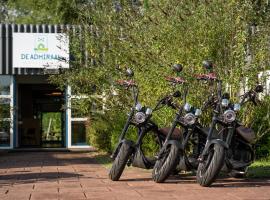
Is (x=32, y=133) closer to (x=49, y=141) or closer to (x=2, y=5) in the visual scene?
(x=49, y=141)

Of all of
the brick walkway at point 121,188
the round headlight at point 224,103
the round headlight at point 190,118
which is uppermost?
the round headlight at point 224,103

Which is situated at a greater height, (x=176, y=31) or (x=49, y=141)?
(x=176, y=31)

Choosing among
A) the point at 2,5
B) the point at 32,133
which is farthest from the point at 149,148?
the point at 2,5

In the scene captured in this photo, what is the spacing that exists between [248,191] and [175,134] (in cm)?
178

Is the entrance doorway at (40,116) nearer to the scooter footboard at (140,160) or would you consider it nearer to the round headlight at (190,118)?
the scooter footboard at (140,160)

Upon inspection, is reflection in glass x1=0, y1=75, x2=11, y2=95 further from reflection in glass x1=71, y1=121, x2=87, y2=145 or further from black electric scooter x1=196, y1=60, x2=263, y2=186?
black electric scooter x1=196, y1=60, x2=263, y2=186

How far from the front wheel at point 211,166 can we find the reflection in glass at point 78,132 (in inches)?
533

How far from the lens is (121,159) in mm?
8391

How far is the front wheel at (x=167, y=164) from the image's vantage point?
7.81 meters

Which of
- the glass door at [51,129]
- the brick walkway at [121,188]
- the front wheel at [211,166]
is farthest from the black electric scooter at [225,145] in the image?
the glass door at [51,129]

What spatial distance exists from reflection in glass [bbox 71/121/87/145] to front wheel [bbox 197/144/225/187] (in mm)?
13538

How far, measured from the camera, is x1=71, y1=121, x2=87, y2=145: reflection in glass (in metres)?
21.0

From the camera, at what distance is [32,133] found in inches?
929

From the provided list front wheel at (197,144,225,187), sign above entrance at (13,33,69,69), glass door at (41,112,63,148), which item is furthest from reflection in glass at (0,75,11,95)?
front wheel at (197,144,225,187)
